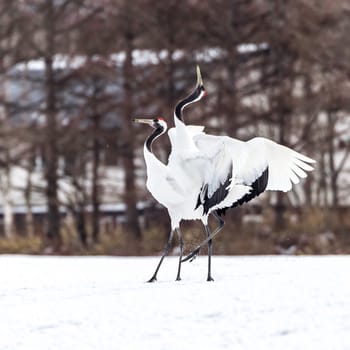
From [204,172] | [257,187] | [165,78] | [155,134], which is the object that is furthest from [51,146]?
[204,172]

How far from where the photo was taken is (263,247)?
2272cm

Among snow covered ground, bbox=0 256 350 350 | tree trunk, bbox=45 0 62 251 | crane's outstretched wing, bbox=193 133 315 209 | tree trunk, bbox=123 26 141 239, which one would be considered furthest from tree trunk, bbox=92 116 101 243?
crane's outstretched wing, bbox=193 133 315 209

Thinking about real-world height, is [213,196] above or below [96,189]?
above

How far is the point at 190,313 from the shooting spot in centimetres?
972

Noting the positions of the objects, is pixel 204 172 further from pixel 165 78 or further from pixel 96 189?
pixel 96 189

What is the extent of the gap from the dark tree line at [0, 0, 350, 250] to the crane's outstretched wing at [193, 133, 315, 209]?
1220cm

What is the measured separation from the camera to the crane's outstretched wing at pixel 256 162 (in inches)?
451

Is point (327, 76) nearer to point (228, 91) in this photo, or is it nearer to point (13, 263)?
point (228, 91)

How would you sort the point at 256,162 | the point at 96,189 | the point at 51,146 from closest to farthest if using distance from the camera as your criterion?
the point at 256,162 → the point at 51,146 → the point at 96,189

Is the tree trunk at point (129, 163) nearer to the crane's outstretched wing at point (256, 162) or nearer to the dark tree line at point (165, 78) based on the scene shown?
the dark tree line at point (165, 78)

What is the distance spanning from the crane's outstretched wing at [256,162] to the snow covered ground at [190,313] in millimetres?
1039

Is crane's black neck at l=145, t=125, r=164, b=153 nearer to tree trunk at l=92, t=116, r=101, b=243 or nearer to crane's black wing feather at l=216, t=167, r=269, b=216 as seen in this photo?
crane's black wing feather at l=216, t=167, r=269, b=216

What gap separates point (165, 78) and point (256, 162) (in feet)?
45.1

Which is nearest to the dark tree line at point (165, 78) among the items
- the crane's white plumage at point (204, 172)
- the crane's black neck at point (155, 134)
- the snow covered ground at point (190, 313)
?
the crane's black neck at point (155, 134)
